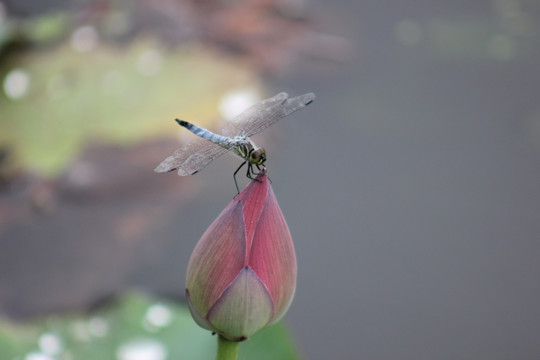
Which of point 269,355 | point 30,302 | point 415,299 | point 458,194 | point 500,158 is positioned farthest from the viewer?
point 500,158

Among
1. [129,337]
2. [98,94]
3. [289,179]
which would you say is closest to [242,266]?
[129,337]

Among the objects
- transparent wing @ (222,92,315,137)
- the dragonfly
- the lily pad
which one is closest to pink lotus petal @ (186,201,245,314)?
the dragonfly

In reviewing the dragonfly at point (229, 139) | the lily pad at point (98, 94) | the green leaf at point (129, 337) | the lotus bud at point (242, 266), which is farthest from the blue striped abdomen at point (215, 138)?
the lily pad at point (98, 94)

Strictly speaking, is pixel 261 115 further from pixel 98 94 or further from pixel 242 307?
pixel 98 94

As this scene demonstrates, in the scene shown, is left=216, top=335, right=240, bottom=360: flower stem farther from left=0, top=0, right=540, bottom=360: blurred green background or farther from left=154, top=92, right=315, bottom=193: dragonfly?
left=0, top=0, right=540, bottom=360: blurred green background

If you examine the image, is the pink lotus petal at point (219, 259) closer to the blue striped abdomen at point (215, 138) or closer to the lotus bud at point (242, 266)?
the lotus bud at point (242, 266)

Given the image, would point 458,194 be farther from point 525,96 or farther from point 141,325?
point 141,325

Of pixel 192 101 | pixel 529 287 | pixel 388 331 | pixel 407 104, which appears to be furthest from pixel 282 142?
pixel 529 287
